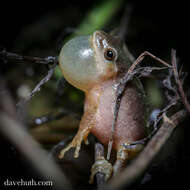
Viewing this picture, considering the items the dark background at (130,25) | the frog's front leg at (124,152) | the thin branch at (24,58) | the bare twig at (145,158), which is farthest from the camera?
the dark background at (130,25)

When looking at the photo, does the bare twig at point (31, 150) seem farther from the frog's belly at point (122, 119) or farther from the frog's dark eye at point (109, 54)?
the frog's dark eye at point (109, 54)

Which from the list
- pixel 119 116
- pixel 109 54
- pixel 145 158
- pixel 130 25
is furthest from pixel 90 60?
pixel 130 25

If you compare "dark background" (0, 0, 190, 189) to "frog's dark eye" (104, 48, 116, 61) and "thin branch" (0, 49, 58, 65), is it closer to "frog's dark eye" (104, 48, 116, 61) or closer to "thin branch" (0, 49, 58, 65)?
"thin branch" (0, 49, 58, 65)

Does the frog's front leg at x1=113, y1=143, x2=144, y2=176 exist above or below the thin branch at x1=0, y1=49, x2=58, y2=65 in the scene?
below

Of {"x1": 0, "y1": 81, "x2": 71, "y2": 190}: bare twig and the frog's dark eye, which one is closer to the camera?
{"x1": 0, "y1": 81, "x2": 71, "y2": 190}: bare twig

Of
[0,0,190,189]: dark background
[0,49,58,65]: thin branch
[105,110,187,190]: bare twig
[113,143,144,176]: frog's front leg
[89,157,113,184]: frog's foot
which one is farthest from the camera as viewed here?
[0,0,190,189]: dark background

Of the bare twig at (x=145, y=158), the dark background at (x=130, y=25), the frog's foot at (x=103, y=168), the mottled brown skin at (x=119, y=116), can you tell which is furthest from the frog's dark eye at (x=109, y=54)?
the dark background at (x=130, y=25)

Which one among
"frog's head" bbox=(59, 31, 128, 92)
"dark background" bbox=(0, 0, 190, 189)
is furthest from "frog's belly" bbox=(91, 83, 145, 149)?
"dark background" bbox=(0, 0, 190, 189)

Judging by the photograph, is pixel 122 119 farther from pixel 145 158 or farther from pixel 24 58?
pixel 24 58

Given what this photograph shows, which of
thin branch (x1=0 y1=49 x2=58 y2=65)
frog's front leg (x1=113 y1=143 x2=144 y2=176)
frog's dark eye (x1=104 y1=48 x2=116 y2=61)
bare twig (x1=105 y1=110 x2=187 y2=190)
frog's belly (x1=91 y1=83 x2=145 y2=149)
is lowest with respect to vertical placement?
frog's front leg (x1=113 y1=143 x2=144 y2=176)
